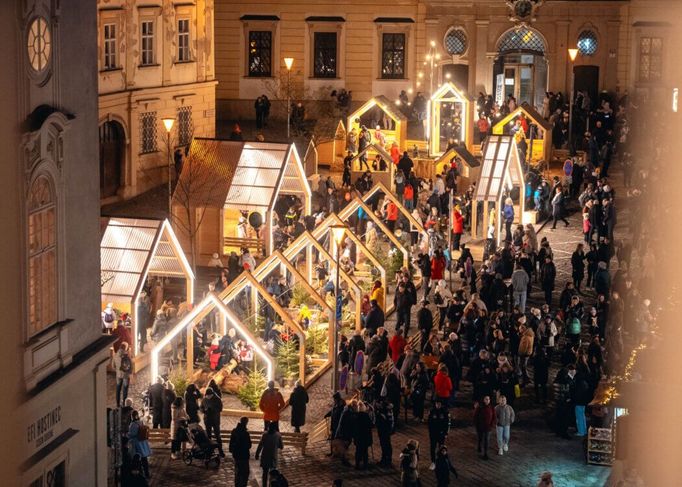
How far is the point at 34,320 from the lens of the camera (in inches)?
979

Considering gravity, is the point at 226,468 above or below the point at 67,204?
below

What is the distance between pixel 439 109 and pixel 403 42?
1164cm

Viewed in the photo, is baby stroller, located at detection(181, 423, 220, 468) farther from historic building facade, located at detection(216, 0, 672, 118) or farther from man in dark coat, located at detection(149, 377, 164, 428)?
historic building facade, located at detection(216, 0, 672, 118)

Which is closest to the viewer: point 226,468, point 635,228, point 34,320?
point 34,320

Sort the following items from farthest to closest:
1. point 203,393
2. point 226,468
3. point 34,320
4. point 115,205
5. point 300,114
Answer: point 300,114 < point 115,205 < point 203,393 < point 226,468 < point 34,320

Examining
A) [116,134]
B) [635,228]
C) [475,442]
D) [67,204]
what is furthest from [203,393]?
[116,134]

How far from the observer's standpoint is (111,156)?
Answer: 2109 inches

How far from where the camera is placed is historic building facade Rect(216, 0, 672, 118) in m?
68.9

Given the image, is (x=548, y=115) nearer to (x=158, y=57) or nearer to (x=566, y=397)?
(x=158, y=57)

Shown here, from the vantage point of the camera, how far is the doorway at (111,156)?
53.1m

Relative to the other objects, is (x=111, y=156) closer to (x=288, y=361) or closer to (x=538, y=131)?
(x=538, y=131)

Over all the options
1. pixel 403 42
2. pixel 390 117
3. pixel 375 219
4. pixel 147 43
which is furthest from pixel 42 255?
pixel 403 42

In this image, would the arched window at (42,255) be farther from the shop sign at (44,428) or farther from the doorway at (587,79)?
the doorway at (587,79)

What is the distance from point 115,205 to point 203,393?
63.5ft
